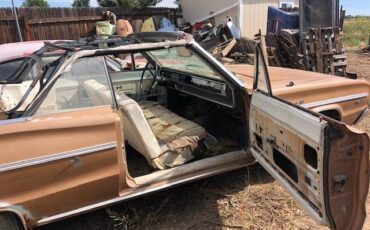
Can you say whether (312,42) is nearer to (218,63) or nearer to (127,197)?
(218,63)

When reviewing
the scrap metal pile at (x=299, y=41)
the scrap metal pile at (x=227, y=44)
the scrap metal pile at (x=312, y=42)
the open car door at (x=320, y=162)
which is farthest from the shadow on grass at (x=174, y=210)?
the scrap metal pile at (x=227, y=44)

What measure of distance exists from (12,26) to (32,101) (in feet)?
40.3

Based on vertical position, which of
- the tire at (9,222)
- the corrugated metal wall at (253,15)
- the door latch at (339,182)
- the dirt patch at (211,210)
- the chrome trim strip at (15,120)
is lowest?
the dirt patch at (211,210)

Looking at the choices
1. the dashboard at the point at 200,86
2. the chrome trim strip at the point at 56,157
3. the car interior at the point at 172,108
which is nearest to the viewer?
the chrome trim strip at the point at 56,157

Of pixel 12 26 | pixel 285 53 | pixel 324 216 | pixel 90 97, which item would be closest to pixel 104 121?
pixel 90 97

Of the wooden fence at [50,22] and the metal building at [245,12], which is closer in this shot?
the wooden fence at [50,22]

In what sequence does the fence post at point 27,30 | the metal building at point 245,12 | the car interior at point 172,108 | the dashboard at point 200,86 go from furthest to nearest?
the metal building at point 245,12 → the fence post at point 27,30 → the dashboard at point 200,86 → the car interior at point 172,108

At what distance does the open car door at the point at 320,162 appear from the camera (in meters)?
2.19

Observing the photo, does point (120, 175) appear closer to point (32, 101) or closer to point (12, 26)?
point (32, 101)

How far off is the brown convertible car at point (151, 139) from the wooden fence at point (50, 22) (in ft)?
36.4

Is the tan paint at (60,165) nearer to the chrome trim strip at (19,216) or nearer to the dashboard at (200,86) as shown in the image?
the chrome trim strip at (19,216)

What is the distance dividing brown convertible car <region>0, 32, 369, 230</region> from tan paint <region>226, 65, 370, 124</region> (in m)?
0.01

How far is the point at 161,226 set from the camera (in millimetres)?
3318

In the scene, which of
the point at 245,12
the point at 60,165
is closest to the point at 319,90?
the point at 60,165
